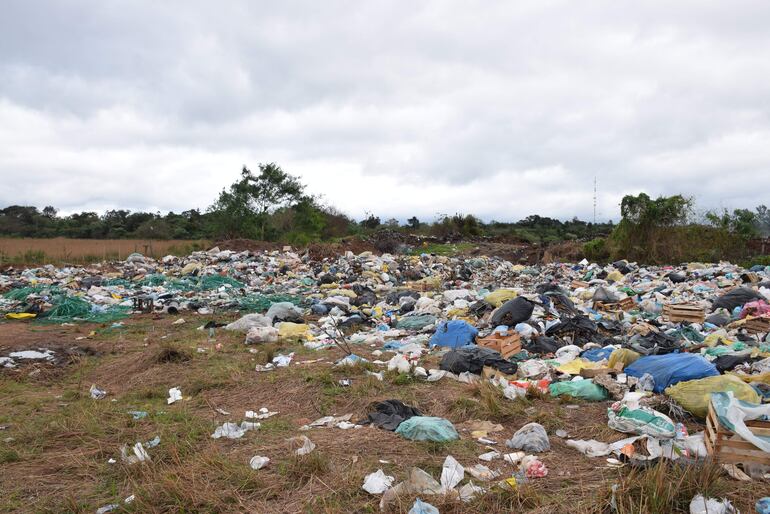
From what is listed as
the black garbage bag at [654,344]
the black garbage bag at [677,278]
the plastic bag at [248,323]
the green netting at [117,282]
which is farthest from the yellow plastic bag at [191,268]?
the black garbage bag at [677,278]

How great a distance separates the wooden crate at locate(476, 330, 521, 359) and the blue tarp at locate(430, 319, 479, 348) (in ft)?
0.98

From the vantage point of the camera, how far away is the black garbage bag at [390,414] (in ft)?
11.8

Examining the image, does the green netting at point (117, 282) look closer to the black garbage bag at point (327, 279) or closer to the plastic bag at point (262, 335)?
the black garbage bag at point (327, 279)

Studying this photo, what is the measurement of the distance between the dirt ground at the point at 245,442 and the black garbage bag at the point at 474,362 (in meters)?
0.28

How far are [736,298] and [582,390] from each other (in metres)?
4.80

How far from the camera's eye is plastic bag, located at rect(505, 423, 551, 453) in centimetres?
316

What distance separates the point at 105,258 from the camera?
16.7 meters

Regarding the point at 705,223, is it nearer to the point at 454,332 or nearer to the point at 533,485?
the point at 454,332

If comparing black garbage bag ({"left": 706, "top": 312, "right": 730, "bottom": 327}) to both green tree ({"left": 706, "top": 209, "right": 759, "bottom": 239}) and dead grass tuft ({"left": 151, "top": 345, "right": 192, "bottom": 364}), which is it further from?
green tree ({"left": 706, "top": 209, "right": 759, "bottom": 239})

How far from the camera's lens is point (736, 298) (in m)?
7.30

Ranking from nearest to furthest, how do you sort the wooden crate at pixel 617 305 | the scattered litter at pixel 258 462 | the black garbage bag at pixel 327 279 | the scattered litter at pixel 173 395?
the scattered litter at pixel 258 462 → the scattered litter at pixel 173 395 → the wooden crate at pixel 617 305 → the black garbage bag at pixel 327 279

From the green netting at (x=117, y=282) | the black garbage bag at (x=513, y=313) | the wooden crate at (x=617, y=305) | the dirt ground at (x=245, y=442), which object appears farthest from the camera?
the green netting at (x=117, y=282)

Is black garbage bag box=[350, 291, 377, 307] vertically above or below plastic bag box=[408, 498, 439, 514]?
above

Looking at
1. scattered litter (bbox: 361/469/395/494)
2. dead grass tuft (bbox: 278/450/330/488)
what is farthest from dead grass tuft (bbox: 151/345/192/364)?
scattered litter (bbox: 361/469/395/494)
